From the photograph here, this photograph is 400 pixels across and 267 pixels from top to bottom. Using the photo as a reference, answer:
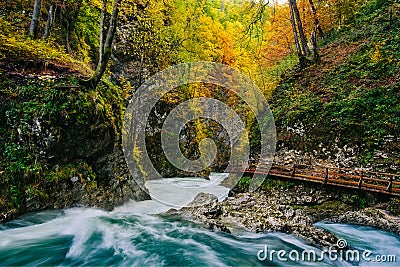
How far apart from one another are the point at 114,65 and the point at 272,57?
12772 mm

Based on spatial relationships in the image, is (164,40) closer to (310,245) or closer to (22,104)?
(22,104)

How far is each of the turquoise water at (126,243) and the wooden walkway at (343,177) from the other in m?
2.49

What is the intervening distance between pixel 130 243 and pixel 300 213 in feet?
18.7

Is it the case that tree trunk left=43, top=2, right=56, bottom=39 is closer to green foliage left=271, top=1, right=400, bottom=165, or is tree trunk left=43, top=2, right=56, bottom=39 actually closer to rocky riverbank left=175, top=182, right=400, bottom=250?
rocky riverbank left=175, top=182, right=400, bottom=250

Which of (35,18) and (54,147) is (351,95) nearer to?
(54,147)

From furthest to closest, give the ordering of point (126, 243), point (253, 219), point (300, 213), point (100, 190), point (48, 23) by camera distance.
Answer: point (48, 23), point (300, 213), point (100, 190), point (253, 219), point (126, 243)

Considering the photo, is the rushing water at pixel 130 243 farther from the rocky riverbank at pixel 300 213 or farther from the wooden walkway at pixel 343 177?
the wooden walkway at pixel 343 177

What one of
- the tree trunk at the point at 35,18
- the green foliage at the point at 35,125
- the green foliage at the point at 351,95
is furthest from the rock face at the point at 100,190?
the green foliage at the point at 351,95

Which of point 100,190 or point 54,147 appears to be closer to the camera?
point 54,147

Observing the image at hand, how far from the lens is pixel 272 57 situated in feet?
67.8

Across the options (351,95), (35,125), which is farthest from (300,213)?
(35,125)

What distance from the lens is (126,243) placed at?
202 inches

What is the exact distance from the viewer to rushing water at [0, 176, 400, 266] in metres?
4.51

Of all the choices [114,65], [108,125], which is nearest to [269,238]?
[108,125]
